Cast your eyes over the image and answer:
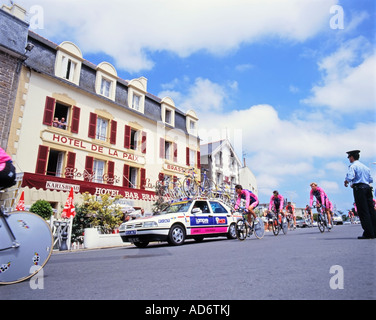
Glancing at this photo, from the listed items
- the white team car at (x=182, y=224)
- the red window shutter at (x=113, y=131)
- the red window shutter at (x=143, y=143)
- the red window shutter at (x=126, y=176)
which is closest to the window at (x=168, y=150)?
the red window shutter at (x=143, y=143)

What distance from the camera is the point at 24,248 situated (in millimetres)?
3510

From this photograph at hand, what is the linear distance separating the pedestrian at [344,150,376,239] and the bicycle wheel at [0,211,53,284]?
20.5 feet

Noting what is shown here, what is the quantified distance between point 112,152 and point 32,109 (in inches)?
228

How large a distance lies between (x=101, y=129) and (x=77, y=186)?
204 inches

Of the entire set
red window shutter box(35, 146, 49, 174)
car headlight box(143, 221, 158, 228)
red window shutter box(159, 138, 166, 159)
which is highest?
red window shutter box(159, 138, 166, 159)

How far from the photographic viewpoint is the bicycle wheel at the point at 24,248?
3336 millimetres

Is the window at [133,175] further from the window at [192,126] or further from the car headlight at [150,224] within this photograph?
the car headlight at [150,224]

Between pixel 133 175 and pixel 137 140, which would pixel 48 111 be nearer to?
pixel 137 140

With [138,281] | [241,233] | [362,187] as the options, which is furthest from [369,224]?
[138,281]

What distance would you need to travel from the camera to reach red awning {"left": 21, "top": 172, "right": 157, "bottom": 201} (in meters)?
14.3

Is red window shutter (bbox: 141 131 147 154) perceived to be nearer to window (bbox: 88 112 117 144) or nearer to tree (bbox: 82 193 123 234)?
window (bbox: 88 112 117 144)

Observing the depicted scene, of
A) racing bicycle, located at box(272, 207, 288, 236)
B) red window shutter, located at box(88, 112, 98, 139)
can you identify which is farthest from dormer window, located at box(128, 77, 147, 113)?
racing bicycle, located at box(272, 207, 288, 236)

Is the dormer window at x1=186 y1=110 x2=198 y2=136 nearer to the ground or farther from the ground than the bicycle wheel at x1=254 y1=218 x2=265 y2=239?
farther from the ground
